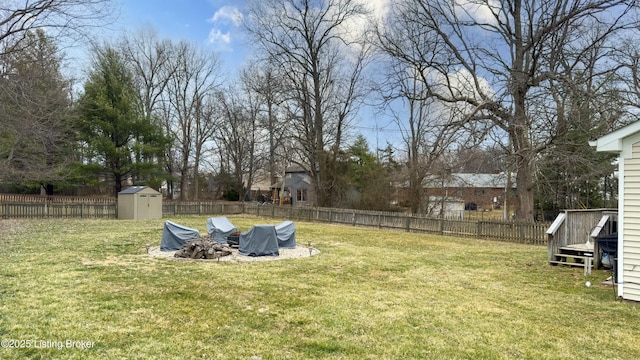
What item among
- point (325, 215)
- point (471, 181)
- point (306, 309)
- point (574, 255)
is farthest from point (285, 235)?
point (471, 181)

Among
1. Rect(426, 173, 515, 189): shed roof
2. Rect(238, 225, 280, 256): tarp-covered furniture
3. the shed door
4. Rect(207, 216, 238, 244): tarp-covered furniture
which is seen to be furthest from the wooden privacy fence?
Rect(238, 225, 280, 256): tarp-covered furniture

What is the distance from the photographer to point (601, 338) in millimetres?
4730

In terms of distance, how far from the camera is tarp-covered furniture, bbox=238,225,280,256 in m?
10.4

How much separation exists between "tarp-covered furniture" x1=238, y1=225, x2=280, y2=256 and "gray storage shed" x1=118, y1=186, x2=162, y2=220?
12891 millimetres

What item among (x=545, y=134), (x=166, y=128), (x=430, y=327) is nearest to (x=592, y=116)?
(x=545, y=134)

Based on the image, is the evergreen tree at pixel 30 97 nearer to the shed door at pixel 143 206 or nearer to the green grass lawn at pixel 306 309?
the shed door at pixel 143 206

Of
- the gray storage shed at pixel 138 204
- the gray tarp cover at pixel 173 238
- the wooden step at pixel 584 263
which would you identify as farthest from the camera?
the gray storage shed at pixel 138 204

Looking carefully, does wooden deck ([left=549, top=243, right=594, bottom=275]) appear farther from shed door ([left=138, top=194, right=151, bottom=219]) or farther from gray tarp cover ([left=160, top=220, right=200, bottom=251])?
shed door ([left=138, top=194, right=151, bottom=219])

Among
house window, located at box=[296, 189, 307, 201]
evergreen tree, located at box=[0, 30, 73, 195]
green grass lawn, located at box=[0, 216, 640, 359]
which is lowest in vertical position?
green grass lawn, located at box=[0, 216, 640, 359]

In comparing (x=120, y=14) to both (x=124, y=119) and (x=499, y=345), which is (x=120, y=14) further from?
(x=124, y=119)

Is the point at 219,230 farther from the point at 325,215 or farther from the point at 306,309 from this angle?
the point at 325,215

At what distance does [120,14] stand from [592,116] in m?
15.9

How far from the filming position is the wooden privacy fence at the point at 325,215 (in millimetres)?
14641

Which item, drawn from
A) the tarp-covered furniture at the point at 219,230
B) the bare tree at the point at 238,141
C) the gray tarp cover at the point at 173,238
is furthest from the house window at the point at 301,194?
the gray tarp cover at the point at 173,238
